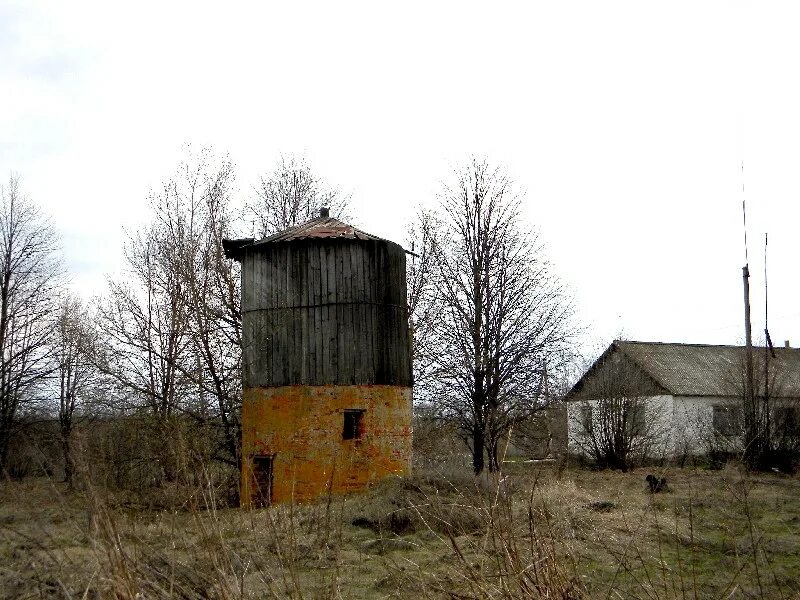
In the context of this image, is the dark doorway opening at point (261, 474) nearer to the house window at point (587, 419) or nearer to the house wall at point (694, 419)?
the house window at point (587, 419)

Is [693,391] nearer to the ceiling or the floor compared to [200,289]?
nearer to the floor

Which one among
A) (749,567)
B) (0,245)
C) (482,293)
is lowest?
(749,567)

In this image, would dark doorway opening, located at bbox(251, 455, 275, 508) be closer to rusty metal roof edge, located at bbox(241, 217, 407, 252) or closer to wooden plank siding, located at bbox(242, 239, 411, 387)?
wooden plank siding, located at bbox(242, 239, 411, 387)

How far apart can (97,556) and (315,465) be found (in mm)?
11948

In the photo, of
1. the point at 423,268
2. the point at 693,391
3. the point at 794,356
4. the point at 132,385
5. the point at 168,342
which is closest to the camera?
the point at 132,385

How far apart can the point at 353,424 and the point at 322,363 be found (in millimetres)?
1294

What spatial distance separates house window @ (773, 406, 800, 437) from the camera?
2466 cm

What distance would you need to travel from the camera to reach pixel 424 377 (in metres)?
25.9

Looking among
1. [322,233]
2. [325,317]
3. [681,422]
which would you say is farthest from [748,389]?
[322,233]

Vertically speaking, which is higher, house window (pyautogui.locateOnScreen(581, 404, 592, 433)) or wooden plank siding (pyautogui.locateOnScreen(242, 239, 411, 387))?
wooden plank siding (pyautogui.locateOnScreen(242, 239, 411, 387))

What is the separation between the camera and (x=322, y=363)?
15.9m

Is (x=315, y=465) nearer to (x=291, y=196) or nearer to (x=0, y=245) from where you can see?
(x=291, y=196)

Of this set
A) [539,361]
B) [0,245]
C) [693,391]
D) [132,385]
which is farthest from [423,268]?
[0,245]

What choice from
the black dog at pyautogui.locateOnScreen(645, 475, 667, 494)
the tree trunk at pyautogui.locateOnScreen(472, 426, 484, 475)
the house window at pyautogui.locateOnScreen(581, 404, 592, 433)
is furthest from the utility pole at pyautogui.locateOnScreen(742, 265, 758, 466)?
the black dog at pyautogui.locateOnScreen(645, 475, 667, 494)
